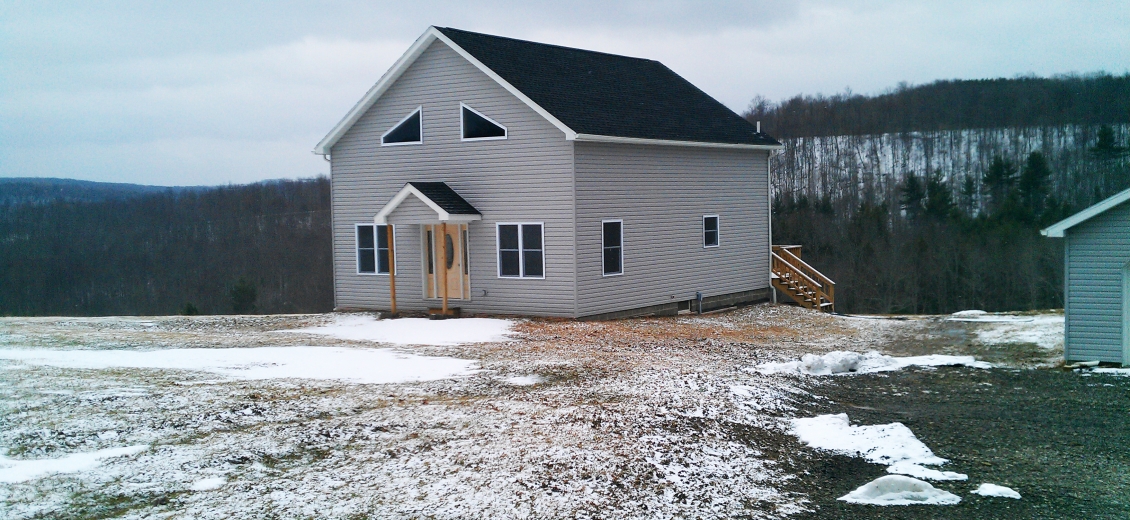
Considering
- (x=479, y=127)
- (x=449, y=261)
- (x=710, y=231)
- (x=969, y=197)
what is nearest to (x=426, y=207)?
(x=449, y=261)

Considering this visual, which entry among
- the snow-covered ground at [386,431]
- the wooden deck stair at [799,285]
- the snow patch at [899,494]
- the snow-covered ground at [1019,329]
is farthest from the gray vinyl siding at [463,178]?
the snow patch at [899,494]

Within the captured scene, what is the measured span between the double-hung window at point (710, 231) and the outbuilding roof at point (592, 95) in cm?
199

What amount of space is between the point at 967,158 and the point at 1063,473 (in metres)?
92.4

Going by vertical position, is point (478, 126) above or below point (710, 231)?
above

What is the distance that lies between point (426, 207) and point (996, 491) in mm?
14139

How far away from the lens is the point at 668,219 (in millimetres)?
21969

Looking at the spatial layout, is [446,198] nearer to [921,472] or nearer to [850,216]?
[921,472]

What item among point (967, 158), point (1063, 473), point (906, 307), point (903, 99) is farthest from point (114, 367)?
point (903, 99)

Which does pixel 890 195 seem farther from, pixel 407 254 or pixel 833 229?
pixel 407 254

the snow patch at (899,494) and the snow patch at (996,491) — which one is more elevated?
the snow patch at (899,494)

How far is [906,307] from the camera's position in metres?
57.6

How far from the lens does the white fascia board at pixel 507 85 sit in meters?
18.8

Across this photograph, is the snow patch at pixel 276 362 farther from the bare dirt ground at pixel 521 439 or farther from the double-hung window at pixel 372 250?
the double-hung window at pixel 372 250

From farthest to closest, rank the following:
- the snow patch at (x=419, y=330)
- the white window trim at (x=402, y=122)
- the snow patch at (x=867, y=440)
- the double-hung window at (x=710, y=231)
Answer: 1. the double-hung window at (x=710, y=231)
2. the white window trim at (x=402, y=122)
3. the snow patch at (x=419, y=330)
4. the snow patch at (x=867, y=440)
